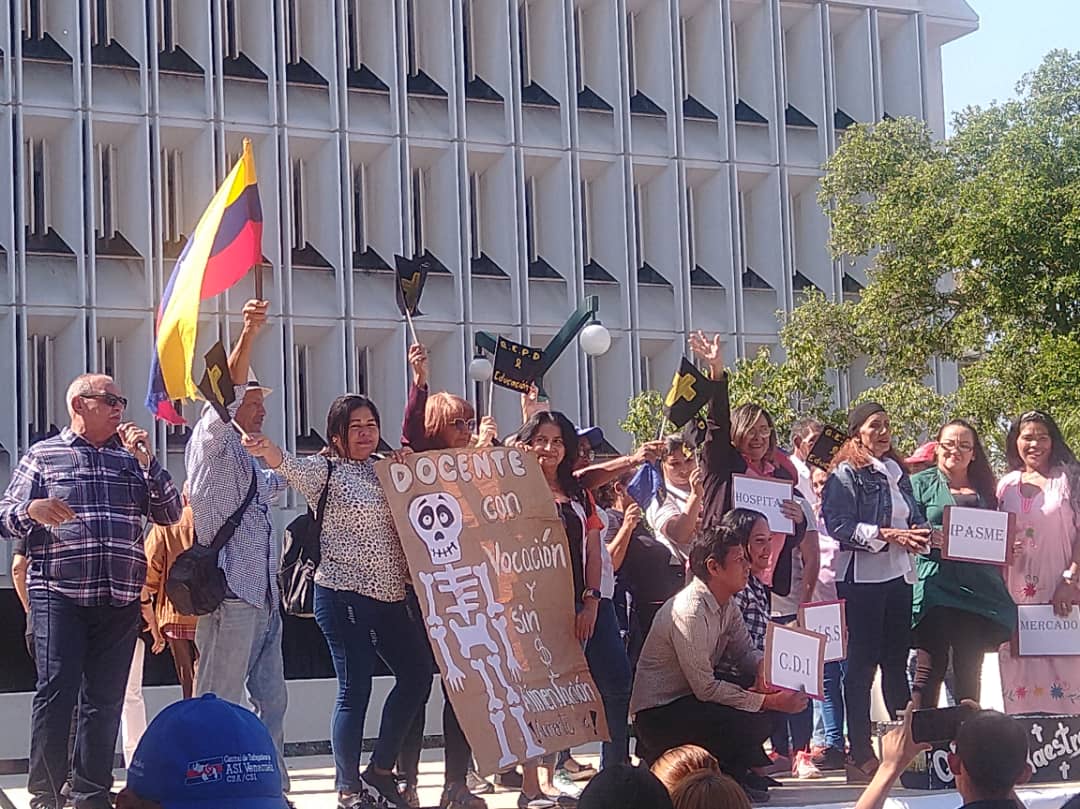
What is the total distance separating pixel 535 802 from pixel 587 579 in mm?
1086

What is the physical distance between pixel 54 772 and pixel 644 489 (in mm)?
3789

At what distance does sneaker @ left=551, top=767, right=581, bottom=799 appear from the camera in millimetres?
8760

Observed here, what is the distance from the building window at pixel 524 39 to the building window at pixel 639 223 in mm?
3039

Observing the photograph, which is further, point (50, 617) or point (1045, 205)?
point (1045, 205)

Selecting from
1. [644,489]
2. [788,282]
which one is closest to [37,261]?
[788,282]

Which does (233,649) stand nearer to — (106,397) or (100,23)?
(106,397)

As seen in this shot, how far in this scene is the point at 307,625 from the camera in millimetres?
14078

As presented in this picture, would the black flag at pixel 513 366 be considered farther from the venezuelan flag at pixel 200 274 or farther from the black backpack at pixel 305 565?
the black backpack at pixel 305 565

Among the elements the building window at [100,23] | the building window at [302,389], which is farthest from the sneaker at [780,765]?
the building window at [100,23]

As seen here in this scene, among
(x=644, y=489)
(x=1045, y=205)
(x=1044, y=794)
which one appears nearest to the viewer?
(x=1044, y=794)

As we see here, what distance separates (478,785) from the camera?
9.31 metres

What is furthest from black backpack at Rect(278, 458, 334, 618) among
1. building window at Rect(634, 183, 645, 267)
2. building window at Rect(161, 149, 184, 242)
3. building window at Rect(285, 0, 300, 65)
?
building window at Rect(634, 183, 645, 267)

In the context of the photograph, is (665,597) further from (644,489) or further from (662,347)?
(662,347)

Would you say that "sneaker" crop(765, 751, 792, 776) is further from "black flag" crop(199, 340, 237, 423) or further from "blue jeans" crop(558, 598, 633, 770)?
"black flag" crop(199, 340, 237, 423)
